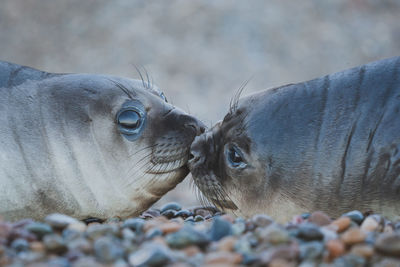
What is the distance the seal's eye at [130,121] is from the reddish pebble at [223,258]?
1.91 meters

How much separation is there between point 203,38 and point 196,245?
14.9 metres

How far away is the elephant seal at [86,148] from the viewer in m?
4.13

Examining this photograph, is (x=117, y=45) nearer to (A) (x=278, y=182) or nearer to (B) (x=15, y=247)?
(A) (x=278, y=182)

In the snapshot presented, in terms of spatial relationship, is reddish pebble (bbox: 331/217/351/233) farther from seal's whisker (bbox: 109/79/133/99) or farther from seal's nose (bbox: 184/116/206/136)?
seal's whisker (bbox: 109/79/133/99)

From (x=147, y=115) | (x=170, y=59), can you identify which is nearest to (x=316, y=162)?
(x=147, y=115)

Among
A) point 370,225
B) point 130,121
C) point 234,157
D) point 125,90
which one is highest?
point 125,90

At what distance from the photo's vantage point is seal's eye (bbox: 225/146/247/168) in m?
4.12

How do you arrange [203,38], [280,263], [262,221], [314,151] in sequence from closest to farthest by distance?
1. [280,263]
2. [262,221]
3. [314,151]
4. [203,38]

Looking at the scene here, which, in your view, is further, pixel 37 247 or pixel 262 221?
pixel 262 221

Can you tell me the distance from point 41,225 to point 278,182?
1.59 metres

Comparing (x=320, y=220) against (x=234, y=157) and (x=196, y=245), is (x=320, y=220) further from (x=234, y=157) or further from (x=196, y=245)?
(x=234, y=157)

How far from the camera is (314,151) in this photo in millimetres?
3854

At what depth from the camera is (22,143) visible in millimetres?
4172

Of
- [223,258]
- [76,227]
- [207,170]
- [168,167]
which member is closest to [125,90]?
[168,167]
